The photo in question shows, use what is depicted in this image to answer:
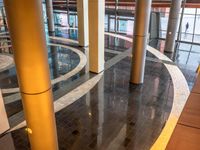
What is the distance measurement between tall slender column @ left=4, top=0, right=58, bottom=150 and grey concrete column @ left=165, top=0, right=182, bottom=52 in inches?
354

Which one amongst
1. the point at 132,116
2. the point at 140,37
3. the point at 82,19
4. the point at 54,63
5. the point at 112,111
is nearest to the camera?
the point at 132,116

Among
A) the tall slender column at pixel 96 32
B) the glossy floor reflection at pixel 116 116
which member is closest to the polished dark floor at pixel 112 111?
the glossy floor reflection at pixel 116 116

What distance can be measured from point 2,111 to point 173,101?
487 centimetres

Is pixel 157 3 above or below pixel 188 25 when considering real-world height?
above

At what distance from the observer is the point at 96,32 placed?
805cm

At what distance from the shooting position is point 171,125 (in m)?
5.58

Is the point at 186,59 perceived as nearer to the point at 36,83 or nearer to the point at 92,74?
the point at 92,74

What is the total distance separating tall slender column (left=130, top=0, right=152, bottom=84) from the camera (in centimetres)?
645

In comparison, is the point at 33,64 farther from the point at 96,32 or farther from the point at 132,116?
the point at 96,32

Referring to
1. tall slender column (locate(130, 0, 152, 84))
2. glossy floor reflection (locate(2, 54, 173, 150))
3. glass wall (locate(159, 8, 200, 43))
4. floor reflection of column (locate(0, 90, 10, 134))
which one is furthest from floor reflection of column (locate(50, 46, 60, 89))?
glass wall (locate(159, 8, 200, 43))

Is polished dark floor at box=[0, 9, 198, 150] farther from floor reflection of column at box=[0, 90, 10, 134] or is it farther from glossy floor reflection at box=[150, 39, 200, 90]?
floor reflection of column at box=[0, 90, 10, 134]

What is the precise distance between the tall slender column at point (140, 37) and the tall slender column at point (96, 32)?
1622 millimetres

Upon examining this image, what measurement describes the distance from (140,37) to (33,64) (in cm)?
474

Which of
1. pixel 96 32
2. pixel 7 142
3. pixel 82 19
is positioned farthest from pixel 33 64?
pixel 82 19
